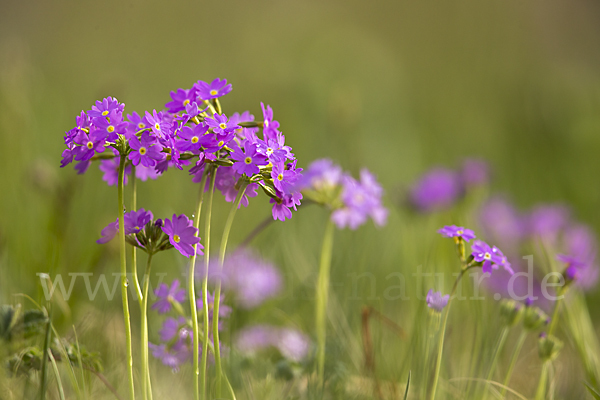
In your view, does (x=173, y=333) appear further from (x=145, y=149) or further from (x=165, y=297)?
(x=145, y=149)

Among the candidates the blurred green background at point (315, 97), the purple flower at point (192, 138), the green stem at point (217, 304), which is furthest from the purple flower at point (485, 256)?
the blurred green background at point (315, 97)

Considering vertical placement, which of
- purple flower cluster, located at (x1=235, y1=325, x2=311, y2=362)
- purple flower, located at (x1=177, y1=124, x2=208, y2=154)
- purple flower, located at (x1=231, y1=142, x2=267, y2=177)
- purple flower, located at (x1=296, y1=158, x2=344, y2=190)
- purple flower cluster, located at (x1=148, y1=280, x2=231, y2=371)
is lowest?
purple flower cluster, located at (x1=235, y1=325, x2=311, y2=362)

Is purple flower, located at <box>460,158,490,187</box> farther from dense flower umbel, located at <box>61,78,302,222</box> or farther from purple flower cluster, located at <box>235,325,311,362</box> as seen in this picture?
dense flower umbel, located at <box>61,78,302,222</box>

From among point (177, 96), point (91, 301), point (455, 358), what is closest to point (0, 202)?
point (91, 301)

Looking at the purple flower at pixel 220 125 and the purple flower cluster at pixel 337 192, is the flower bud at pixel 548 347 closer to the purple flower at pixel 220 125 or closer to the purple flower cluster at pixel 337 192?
the purple flower cluster at pixel 337 192

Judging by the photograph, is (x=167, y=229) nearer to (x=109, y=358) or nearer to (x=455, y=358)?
(x=109, y=358)

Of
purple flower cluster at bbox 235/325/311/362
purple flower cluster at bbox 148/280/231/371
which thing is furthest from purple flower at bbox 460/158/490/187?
purple flower cluster at bbox 148/280/231/371
